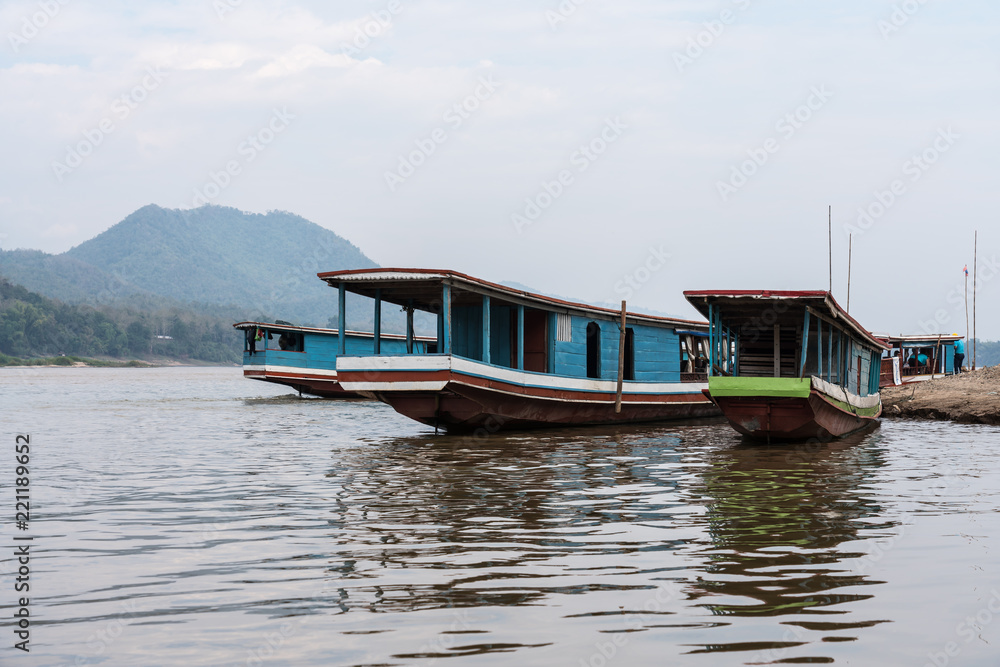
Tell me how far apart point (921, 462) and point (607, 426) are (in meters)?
7.70

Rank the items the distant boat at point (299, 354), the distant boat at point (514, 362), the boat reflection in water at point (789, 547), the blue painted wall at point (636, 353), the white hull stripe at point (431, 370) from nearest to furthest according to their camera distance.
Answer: the boat reflection in water at point (789, 547)
the white hull stripe at point (431, 370)
the distant boat at point (514, 362)
the blue painted wall at point (636, 353)
the distant boat at point (299, 354)

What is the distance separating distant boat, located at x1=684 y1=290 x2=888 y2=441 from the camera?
44.9 feet

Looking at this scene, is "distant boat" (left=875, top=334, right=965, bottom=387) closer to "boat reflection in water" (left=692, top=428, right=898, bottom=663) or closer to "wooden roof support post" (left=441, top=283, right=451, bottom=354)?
"wooden roof support post" (left=441, top=283, right=451, bottom=354)

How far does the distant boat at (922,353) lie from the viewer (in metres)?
35.1

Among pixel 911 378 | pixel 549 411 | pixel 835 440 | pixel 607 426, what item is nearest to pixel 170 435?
pixel 549 411

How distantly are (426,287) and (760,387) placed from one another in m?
6.30

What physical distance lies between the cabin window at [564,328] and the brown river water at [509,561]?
560 centimetres

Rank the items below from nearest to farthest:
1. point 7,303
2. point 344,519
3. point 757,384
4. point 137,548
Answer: point 137,548
point 344,519
point 757,384
point 7,303

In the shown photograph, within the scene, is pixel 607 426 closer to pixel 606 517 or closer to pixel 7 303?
pixel 606 517

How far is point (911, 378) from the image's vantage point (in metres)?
34.1

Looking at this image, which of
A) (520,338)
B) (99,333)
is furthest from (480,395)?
(99,333)

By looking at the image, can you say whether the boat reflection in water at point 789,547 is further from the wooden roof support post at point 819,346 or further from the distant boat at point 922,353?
the distant boat at point 922,353

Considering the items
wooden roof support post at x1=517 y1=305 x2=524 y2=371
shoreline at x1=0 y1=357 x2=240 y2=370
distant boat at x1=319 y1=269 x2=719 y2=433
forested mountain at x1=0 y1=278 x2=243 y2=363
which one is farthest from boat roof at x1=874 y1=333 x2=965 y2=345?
forested mountain at x1=0 y1=278 x2=243 y2=363

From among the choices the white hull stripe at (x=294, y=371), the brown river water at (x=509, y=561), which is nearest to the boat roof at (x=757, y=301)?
the brown river water at (x=509, y=561)
